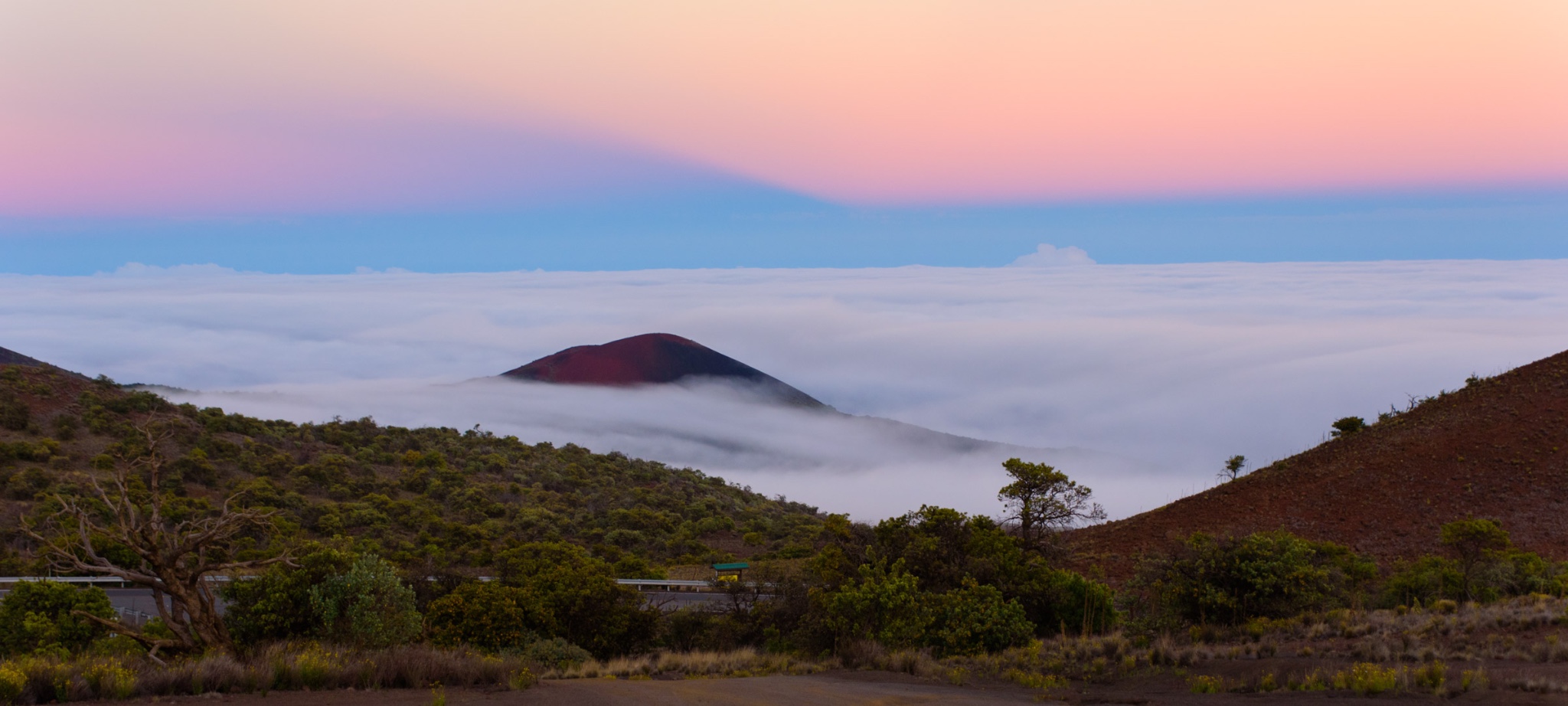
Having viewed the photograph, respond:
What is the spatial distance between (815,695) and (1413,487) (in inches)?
1345

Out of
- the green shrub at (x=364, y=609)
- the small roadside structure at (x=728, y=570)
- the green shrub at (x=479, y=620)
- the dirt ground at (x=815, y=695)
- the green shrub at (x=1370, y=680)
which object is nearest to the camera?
the dirt ground at (x=815, y=695)

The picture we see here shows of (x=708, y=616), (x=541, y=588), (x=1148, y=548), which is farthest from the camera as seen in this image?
(x=1148, y=548)

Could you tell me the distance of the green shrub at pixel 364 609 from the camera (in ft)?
52.0

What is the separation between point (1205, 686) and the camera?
1260 cm

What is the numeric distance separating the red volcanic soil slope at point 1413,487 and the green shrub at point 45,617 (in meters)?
28.5

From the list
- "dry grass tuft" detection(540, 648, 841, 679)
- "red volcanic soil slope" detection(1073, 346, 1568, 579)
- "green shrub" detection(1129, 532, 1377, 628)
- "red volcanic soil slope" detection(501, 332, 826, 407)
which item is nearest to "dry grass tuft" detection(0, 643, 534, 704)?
"dry grass tuft" detection(540, 648, 841, 679)

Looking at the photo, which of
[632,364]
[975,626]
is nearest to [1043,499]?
[975,626]

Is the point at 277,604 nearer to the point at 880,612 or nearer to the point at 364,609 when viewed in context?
the point at 364,609

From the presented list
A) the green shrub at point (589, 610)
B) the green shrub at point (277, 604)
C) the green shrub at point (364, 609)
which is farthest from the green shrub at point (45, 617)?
the green shrub at point (589, 610)

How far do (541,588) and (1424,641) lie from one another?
670 inches

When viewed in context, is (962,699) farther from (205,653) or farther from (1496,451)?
(1496,451)

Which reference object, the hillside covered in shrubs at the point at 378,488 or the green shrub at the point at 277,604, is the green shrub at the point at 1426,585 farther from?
the green shrub at the point at 277,604

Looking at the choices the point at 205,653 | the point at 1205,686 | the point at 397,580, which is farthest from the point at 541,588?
the point at 1205,686

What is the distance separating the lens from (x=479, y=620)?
20750 millimetres
